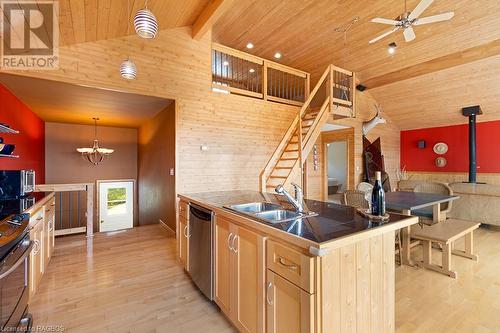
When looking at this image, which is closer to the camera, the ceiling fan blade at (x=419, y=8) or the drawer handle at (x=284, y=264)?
the drawer handle at (x=284, y=264)

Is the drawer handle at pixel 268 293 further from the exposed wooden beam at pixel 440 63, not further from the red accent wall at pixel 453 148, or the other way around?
the red accent wall at pixel 453 148

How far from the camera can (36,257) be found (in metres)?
2.44

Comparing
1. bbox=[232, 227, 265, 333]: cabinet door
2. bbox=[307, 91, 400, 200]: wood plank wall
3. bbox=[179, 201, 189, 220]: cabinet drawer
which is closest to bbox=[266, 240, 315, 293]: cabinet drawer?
bbox=[232, 227, 265, 333]: cabinet door

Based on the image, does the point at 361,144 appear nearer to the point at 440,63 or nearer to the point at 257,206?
the point at 440,63

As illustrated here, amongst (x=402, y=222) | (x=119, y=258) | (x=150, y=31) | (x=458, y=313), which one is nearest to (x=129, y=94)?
(x=150, y=31)

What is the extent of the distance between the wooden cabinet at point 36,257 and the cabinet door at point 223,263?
5.84 feet

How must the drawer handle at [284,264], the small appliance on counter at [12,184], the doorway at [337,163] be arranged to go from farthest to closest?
the doorway at [337,163]
the small appliance on counter at [12,184]
the drawer handle at [284,264]

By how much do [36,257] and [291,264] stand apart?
110 inches

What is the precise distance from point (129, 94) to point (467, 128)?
8584 mm

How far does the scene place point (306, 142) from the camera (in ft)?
15.7

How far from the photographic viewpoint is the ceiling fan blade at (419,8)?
272cm

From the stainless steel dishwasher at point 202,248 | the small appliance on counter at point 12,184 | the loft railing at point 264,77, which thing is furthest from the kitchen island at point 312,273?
the loft railing at point 264,77

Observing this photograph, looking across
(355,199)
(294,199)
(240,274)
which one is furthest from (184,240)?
(355,199)

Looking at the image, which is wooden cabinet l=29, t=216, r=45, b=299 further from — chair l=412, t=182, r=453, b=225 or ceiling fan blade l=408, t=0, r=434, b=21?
chair l=412, t=182, r=453, b=225
